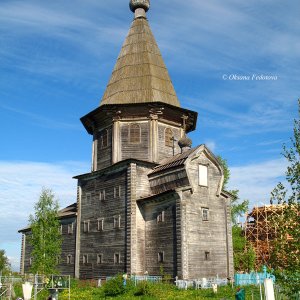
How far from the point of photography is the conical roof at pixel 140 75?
95.9 feet

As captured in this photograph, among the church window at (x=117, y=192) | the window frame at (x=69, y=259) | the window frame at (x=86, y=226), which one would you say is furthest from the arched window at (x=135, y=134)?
the window frame at (x=69, y=259)

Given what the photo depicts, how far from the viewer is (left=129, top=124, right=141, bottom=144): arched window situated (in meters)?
28.3

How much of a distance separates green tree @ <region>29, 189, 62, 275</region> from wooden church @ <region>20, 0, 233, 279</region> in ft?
6.14

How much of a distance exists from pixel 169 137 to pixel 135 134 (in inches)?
102

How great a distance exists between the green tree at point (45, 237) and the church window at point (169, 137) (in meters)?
9.57

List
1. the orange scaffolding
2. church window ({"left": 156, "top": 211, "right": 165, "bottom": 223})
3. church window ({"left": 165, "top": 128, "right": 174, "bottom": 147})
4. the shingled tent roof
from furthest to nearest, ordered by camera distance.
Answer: the orange scaffolding → church window ({"left": 165, "top": 128, "right": 174, "bottom": 147}) → the shingled tent roof → church window ({"left": 156, "top": 211, "right": 165, "bottom": 223})

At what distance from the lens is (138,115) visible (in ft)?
93.6

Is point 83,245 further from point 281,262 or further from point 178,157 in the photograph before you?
point 281,262

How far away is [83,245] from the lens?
28.5 m

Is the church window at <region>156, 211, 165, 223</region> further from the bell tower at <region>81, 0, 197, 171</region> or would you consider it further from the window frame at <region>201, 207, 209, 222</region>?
the bell tower at <region>81, 0, 197, 171</region>

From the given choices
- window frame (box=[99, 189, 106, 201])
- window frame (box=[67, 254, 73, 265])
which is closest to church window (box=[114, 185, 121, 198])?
window frame (box=[99, 189, 106, 201])

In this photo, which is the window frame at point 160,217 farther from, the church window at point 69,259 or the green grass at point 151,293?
the church window at point 69,259

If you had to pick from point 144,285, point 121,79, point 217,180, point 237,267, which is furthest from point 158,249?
point 237,267

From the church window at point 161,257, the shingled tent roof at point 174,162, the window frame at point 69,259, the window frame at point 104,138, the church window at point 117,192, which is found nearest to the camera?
the church window at point 161,257
